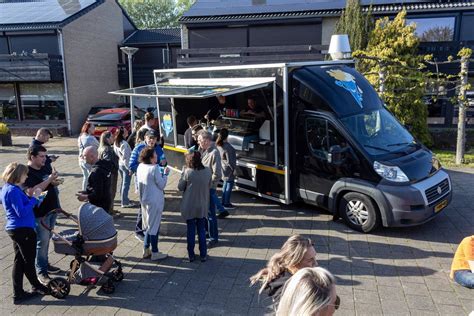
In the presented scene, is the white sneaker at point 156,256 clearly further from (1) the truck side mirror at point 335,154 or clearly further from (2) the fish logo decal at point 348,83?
(2) the fish logo decal at point 348,83

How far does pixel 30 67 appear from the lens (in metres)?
18.7

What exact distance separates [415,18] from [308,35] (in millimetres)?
4277

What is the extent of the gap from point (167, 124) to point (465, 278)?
758cm

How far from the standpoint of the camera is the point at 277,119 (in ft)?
23.7

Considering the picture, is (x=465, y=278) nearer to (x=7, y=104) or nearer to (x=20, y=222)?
(x=20, y=222)

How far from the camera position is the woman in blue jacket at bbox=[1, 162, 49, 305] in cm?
430

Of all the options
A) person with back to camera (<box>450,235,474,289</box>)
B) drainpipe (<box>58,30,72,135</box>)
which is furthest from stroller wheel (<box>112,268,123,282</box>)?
drainpipe (<box>58,30,72,135</box>)

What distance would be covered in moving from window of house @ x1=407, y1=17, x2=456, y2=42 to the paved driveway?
32.4ft

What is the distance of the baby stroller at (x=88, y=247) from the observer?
15.1 ft

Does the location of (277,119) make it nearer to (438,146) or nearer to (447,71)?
(438,146)

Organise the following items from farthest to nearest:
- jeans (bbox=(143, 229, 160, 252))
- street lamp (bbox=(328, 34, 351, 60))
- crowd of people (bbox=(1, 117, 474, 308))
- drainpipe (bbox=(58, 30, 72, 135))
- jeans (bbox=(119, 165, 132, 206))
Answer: drainpipe (bbox=(58, 30, 72, 135)) < street lamp (bbox=(328, 34, 351, 60)) < jeans (bbox=(119, 165, 132, 206)) < jeans (bbox=(143, 229, 160, 252)) < crowd of people (bbox=(1, 117, 474, 308))

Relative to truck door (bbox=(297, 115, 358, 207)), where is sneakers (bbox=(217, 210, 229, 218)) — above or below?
below

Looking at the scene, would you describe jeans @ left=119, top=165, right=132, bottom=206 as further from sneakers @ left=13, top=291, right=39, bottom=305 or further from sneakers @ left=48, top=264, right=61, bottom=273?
sneakers @ left=13, top=291, right=39, bottom=305

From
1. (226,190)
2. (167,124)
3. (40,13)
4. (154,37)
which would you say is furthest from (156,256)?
(154,37)
